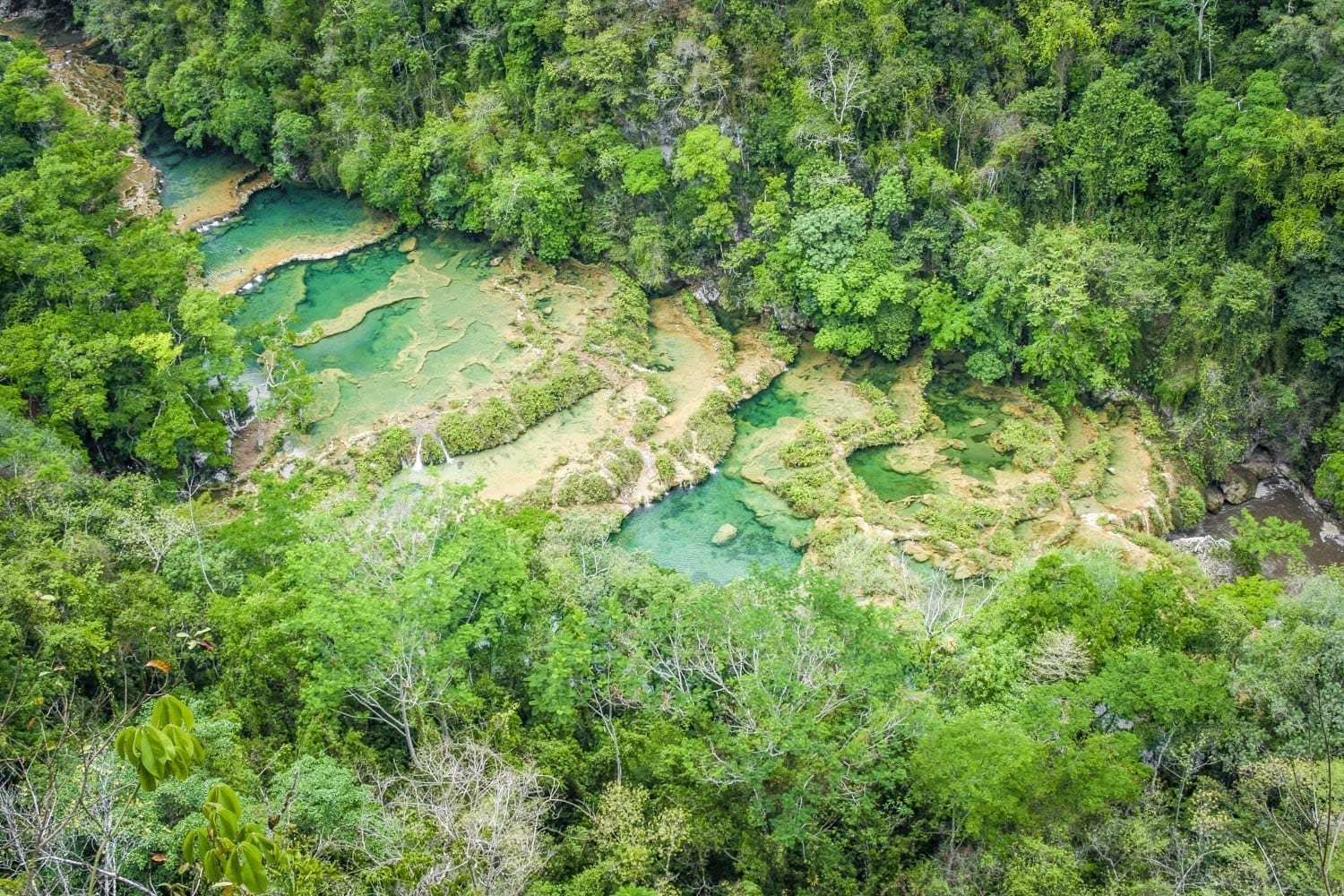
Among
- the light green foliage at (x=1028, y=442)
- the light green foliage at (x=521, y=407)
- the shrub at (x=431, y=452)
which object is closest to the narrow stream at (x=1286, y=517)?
the light green foliage at (x=1028, y=442)

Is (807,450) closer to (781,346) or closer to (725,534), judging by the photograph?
(725,534)

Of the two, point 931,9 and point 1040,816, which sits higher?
point 931,9

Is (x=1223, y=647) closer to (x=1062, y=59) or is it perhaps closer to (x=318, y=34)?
(x=1062, y=59)

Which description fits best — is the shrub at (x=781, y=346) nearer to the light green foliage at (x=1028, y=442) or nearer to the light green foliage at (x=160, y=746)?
the light green foliage at (x=1028, y=442)

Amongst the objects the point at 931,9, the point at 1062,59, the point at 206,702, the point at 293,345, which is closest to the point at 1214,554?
the point at 1062,59

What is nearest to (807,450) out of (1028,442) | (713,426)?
(713,426)
